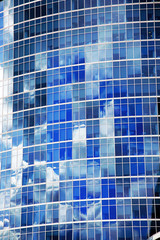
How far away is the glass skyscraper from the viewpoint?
13025 centimetres

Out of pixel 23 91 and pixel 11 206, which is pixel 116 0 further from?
pixel 11 206

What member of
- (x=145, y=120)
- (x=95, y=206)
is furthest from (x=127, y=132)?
(x=95, y=206)

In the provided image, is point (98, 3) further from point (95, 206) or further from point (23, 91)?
point (95, 206)

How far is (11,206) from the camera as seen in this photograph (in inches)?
5399

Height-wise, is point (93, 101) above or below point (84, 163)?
above

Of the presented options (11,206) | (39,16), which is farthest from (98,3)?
(11,206)

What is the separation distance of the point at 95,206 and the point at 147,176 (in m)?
11.3

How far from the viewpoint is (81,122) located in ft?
446

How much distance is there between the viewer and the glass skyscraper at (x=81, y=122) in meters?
130

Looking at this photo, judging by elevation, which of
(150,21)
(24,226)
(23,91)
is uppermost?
(150,21)

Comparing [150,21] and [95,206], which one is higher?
[150,21]

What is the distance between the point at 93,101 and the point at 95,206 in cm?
2086

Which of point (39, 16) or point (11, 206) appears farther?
point (39, 16)

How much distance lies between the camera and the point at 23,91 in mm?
143625
